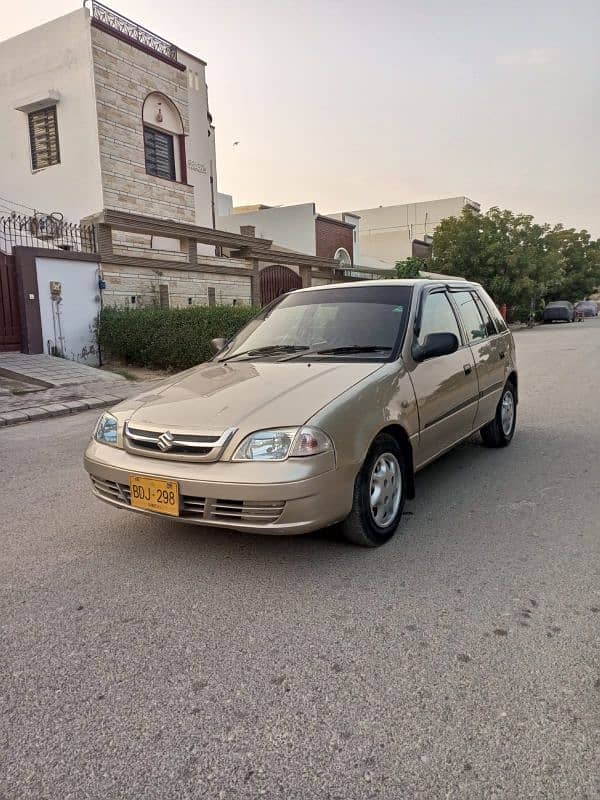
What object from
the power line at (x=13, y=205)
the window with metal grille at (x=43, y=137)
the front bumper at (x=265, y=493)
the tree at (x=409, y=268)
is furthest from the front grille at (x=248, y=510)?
the tree at (x=409, y=268)

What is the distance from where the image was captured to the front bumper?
3.08m

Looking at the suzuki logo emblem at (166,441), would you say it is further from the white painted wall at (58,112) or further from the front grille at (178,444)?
the white painted wall at (58,112)

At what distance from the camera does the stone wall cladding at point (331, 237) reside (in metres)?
29.2

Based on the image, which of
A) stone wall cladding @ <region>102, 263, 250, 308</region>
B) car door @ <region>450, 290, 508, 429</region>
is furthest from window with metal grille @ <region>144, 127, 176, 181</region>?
car door @ <region>450, 290, 508, 429</region>

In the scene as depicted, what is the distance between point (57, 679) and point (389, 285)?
349 cm

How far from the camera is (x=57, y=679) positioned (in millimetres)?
2428

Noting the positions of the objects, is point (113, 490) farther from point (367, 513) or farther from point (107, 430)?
point (367, 513)

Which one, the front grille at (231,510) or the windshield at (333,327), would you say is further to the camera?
the windshield at (333,327)

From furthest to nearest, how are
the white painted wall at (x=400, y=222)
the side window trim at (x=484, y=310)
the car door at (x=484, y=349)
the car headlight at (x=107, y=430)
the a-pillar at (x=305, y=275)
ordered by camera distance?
the white painted wall at (x=400, y=222), the a-pillar at (x=305, y=275), the side window trim at (x=484, y=310), the car door at (x=484, y=349), the car headlight at (x=107, y=430)

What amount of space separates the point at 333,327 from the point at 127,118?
17.3m

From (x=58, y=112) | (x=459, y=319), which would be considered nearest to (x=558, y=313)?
(x=58, y=112)

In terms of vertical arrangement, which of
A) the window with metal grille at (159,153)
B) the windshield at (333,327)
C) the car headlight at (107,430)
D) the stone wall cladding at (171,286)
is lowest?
the car headlight at (107,430)

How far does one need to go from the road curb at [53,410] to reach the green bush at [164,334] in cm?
318

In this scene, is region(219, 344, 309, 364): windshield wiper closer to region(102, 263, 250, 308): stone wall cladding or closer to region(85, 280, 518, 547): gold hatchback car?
region(85, 280, 518, 547): gold hatchback car
